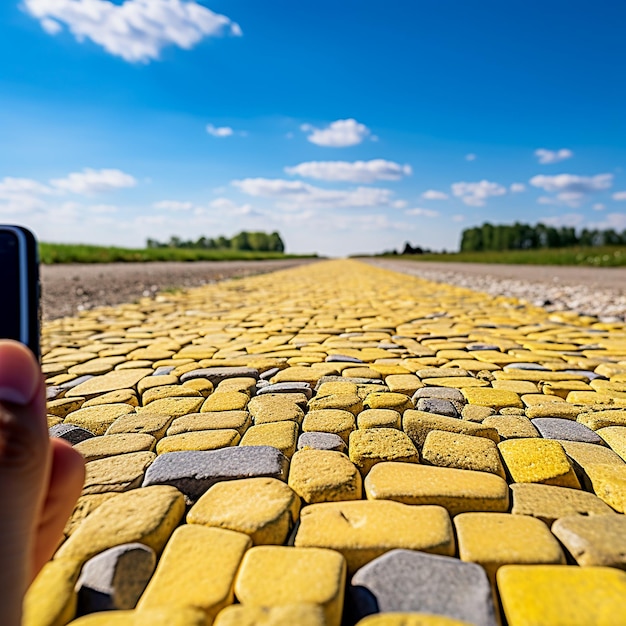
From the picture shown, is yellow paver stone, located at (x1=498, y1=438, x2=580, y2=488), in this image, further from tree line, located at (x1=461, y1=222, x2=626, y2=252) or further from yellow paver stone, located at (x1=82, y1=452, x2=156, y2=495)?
tree line, located at (x1=461, y1=222, x2=626, y2=252)

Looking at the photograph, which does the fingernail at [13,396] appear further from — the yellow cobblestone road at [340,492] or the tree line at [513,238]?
the tree line at [513,238]

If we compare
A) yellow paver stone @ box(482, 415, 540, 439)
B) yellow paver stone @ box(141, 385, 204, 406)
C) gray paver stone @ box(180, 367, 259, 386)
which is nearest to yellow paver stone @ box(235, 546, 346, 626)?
yellow paver stone @ box(482, 415, 540, 439)

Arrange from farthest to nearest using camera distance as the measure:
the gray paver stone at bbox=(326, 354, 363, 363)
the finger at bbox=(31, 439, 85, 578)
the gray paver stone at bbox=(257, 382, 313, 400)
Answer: the gray paver stone at bbox=(326, 354, 363, 363), the gray paver stone at bbox=(257, 382, 313, 400), the finger at bbox=(31, 439, 85, 578)

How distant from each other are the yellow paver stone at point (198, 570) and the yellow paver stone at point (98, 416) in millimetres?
816

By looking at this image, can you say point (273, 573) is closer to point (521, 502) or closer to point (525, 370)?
point (521, 502)

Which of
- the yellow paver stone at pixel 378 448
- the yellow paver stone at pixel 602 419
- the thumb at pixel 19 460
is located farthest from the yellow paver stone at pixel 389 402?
the thumb at pixel 19 460

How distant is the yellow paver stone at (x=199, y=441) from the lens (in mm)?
1483

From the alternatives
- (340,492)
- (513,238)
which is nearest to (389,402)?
(340,492)

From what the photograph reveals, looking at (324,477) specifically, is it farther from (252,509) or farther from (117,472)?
(117,472)

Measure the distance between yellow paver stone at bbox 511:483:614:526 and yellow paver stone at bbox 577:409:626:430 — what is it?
55cm

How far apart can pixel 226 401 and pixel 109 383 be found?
2.19 feet

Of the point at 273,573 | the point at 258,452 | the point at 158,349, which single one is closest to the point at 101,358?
the point at 158,349

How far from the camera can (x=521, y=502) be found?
1180 mm

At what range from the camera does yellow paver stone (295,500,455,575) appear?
978 mm
